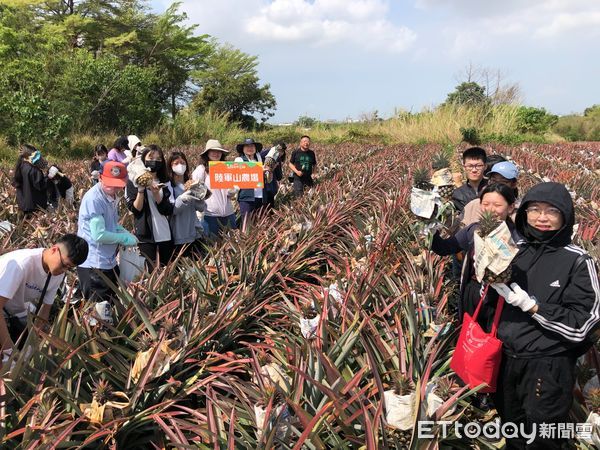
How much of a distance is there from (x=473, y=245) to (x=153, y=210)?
2632mm

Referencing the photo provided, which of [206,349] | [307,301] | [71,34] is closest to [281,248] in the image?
[307,301]

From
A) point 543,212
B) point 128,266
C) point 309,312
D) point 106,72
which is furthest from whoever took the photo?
point 106,72

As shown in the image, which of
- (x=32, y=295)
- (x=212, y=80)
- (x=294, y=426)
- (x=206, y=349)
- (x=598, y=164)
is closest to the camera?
(x=294, y=426)

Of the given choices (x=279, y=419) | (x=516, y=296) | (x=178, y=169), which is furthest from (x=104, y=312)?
(x=516, y=296)

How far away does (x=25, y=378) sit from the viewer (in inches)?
77.5

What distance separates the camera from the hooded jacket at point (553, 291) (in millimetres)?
1953

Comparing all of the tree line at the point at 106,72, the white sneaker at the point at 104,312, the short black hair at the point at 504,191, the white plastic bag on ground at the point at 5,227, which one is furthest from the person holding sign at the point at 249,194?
the tree line at the point at 106,72

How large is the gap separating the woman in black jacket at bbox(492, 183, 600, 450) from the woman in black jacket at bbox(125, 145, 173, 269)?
110 inches

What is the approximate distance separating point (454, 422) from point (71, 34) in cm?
3379

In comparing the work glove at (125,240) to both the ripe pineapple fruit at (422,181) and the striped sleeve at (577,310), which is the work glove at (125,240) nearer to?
the ripe pineapple fruit at (422,181)

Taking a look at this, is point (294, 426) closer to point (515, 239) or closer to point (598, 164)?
point (515, 239)

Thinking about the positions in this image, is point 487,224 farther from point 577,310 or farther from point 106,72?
point 106,72

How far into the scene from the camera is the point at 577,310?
6.44ft

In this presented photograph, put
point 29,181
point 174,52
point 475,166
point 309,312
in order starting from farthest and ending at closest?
point 174,52
point 29,181
point 475,166
point 309,312
